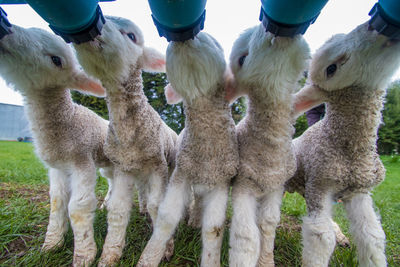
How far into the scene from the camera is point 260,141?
1649 millimetres

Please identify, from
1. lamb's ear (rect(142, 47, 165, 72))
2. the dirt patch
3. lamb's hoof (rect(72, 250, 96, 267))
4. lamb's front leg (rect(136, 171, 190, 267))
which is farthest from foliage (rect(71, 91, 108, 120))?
lamb's front leg (rect(136, 171, 190, 267))

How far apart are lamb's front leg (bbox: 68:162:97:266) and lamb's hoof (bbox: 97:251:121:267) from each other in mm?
109

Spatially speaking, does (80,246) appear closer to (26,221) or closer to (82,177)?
(82,177)

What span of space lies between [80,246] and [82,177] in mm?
506

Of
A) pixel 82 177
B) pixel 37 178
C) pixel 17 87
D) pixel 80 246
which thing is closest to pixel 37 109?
pixel 17 87

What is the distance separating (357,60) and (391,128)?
1180 centimetres

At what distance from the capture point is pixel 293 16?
3.51ft

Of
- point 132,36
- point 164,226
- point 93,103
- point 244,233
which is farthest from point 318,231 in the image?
point 93,103

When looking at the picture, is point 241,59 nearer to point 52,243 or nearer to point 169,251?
point 169,251

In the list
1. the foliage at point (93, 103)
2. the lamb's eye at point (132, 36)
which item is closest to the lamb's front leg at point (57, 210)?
the lamb's eye at point (132, 36)

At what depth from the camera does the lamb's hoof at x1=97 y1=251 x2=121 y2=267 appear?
1716mm

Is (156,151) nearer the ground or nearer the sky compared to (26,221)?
nearer the sky

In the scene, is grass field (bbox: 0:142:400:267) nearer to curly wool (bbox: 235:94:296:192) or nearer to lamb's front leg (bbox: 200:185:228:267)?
lamb's front leg (bbox: 200:185:228:267)

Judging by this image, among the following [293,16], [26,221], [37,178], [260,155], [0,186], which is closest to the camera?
[293,16]
